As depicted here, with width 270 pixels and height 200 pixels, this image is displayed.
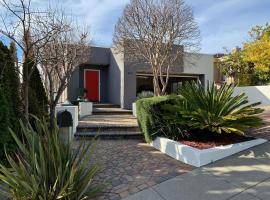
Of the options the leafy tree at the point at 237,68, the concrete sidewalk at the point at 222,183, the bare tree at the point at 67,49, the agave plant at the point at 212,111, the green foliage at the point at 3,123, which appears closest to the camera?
the concrete sidewalk at the point at 222,183

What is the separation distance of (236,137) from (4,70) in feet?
19.1

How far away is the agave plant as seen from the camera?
6711mm

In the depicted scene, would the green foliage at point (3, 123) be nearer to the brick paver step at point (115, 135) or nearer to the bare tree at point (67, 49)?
the brick paver step at point (115, 135)

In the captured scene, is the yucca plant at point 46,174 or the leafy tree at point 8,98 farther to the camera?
the leafy tree at point 8,98

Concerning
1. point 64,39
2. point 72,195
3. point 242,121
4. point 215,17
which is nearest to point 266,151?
point 242,121

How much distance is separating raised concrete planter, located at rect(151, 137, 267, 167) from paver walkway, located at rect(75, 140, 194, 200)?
16 centimetres

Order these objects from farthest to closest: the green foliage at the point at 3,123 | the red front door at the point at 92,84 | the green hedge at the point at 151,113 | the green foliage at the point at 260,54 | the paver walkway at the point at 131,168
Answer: the red front door at the point at 92,84
the green foliage at the point at 260,54
the green hedge at the point at 151,113
the green foliage at the point at 3,123
the paver walkway at the point at 131,168

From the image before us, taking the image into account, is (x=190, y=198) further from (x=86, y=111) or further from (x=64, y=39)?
(x=86, y=111)

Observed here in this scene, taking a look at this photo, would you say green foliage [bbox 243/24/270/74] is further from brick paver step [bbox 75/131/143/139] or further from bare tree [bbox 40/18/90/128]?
brick paver step [bbox 75/131/143/139]

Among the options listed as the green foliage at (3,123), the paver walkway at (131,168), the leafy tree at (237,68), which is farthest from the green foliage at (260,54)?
the green foliage at (3,123)

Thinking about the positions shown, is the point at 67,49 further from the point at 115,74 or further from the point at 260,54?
the point at 260,54

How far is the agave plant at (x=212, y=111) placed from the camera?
6.71 metres

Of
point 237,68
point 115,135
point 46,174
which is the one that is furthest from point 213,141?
point 237,68

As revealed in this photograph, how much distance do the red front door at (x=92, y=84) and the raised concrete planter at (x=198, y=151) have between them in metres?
11.7
